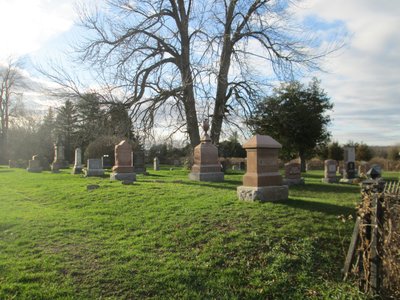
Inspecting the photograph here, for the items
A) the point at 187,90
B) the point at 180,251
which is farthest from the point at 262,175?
the point at 187,90

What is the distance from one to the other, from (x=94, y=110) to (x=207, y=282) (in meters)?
14.7

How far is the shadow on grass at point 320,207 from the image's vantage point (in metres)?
7.29

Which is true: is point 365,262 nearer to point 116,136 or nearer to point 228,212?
point 228,212

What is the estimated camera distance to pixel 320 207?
7.64m

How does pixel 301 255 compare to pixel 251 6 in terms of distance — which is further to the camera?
pixel 251 6

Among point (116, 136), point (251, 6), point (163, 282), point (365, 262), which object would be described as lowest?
point (163, 282)

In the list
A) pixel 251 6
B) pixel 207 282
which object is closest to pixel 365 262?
pixel 207 282

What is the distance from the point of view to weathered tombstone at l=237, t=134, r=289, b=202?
326 inches

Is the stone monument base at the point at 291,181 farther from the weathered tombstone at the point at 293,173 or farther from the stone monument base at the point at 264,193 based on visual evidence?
the stone monument base at the point at 264,193

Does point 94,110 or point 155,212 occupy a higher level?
point 94,110

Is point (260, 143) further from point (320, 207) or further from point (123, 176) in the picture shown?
point (123, 176)

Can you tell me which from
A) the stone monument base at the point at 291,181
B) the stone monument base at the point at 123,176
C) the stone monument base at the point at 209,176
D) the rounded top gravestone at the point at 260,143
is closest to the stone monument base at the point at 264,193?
the rounded top gravestone at the point at 260,143

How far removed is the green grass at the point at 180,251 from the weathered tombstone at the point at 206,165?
21.6 ft

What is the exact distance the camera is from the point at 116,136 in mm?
18641
